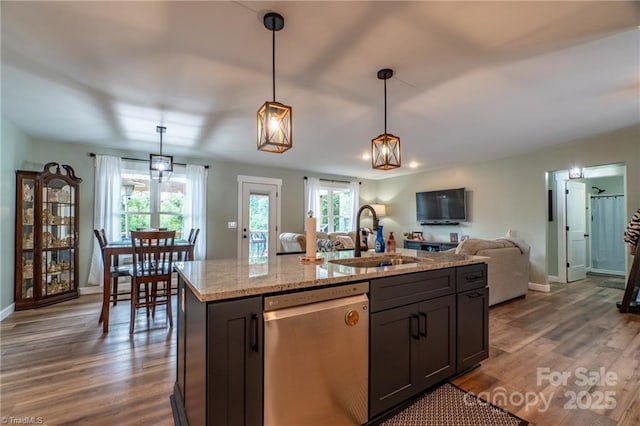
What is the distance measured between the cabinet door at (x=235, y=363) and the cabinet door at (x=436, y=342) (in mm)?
1081

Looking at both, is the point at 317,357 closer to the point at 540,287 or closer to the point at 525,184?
the point at 540,287

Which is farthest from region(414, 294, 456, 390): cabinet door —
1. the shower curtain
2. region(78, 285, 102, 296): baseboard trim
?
the shower curtain

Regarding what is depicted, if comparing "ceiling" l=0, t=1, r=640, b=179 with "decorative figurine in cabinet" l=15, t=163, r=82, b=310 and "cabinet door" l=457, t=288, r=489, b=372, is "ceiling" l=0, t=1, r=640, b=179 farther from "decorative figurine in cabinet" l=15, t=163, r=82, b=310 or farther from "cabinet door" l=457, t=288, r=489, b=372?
"cabinet door" l=457, t=288, r=489, b=372

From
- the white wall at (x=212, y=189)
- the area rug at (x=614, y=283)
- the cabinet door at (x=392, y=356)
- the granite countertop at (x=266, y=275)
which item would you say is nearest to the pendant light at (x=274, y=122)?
the granite countertop at (x=266, y=275)

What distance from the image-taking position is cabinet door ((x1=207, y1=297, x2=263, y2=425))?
3.87 feet

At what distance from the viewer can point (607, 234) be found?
6328 millimetres

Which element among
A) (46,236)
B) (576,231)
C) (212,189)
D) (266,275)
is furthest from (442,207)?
(46,236)

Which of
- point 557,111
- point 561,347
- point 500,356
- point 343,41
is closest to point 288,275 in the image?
point 343,41

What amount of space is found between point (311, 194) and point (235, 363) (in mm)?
5804

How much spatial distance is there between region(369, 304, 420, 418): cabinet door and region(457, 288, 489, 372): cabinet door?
521mm

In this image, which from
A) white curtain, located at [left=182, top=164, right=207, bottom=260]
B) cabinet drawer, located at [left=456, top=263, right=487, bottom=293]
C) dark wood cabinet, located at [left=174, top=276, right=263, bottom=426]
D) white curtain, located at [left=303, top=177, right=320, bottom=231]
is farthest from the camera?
white curtain, located at [left=303, top=177, right=320, bottom=231]

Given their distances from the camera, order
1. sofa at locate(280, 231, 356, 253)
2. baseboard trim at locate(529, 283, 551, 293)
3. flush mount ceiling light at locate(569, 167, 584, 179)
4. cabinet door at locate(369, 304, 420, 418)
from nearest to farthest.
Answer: cabinet door at locate(369, 304, 420, 418) → flush mount ceiling light at locate(569, 167, 584, 179) → baseboard trim at locate(529, 283, 551, 293) → sofa at locate(280, 231, 356, 253)

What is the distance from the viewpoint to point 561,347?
2.76m

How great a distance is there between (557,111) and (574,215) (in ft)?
11.8
